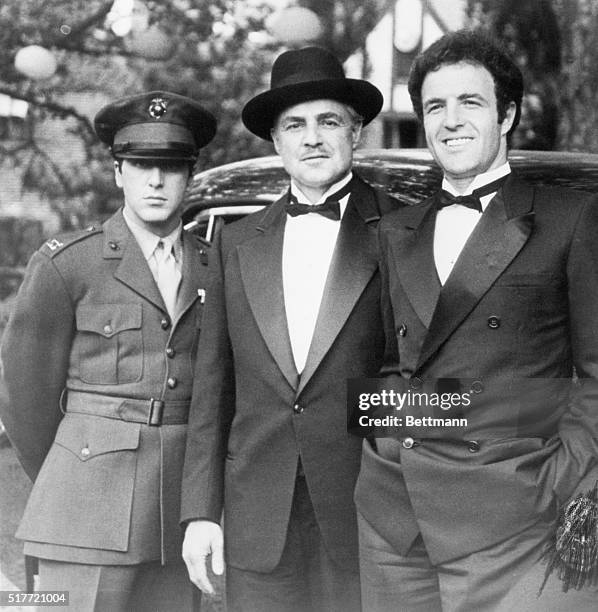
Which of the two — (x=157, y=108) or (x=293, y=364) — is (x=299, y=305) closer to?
(x=293, y=364)

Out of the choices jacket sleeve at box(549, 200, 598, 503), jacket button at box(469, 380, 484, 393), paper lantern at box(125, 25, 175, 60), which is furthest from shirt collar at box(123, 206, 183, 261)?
jacket sleeve at box(549, 200, 598, 503)

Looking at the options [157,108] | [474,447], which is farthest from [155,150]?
[474,447]

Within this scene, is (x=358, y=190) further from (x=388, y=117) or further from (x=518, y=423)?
(x=518, y=423)

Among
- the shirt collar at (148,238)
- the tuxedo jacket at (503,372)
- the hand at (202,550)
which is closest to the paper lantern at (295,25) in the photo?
the shirt collar at (148,238)

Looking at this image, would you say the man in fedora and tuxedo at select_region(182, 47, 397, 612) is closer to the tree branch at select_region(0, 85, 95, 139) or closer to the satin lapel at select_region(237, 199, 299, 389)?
the satin lapel at select_region(237, 199, 299, 389)

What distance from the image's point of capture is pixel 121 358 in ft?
9.45

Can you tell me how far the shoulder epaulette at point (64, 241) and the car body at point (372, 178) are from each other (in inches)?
12.9

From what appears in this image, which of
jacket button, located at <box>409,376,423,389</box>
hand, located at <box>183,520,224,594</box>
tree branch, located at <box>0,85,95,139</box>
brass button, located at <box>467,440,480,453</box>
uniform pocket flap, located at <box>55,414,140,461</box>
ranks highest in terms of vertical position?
tree branch, located at <box>0,85,95,139</box>

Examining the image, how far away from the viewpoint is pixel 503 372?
2.34 meters

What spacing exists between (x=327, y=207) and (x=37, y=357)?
96 centimetres

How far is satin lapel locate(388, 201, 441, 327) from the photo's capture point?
2.41m

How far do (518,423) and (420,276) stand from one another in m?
0.42

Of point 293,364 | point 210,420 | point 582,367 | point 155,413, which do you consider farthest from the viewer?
point 155,413

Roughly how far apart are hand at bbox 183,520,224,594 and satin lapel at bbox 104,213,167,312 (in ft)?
2.10
